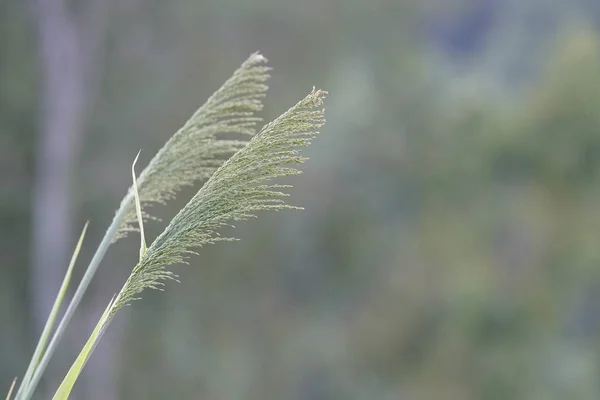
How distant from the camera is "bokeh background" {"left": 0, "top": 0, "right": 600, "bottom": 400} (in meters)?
5.64

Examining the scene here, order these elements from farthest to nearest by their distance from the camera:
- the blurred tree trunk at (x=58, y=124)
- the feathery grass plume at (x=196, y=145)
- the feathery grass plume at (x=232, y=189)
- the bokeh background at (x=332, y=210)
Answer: the blurred tree trunk at (x=58, y=124), the bokeh background at (x=332, y=210), the feathery grass plume at (x=196, y=145), the feathery grass plume at (x=232, y=189)

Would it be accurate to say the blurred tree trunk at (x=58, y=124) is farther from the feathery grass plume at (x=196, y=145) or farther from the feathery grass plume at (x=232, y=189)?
the feathery grass plume at (x=232, y=189)

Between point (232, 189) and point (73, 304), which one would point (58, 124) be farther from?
point (232, 189)

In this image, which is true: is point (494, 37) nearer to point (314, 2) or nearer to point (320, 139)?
point (314, 2)

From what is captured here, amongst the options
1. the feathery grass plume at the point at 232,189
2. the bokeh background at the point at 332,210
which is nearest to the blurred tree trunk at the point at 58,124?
the bokeh background at the point at 332,210

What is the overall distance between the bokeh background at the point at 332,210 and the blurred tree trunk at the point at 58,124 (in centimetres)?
2

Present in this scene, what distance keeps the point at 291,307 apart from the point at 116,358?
153 centimetres

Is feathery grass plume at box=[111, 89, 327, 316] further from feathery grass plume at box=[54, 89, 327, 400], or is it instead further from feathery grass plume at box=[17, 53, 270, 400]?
feathery grass plume at box=[17, 53, 270, 400]

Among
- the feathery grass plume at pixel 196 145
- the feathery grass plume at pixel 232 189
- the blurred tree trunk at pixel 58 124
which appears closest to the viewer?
the feathery grass plume at pixel 232 189

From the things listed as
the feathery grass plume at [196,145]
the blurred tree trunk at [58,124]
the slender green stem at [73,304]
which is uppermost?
the blurred tree trunk at [58,124]

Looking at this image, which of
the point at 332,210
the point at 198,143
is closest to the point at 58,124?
the point at 332,210

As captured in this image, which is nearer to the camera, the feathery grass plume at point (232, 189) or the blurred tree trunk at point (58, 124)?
the feathery grass plume at point (232, 189)

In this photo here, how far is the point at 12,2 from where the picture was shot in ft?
19.5

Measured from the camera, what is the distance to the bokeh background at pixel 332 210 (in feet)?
18.5
